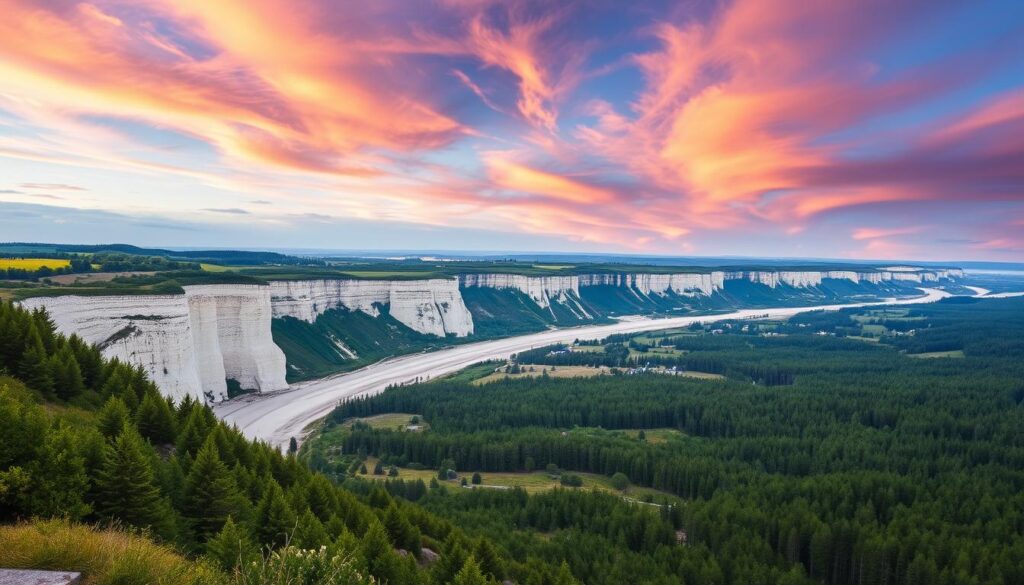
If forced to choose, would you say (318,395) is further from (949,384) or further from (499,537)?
(949,384)

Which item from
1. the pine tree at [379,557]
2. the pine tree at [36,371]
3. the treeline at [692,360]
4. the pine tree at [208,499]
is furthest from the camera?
the treeline at [692,360]

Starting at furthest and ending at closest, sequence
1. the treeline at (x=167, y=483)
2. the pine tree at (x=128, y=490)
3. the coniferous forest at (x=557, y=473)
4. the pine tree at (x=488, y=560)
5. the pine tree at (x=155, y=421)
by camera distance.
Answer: the pine tree at (x=155, y=421), the pine tree at (x=488, y=560), the coniferous forest at (x=557, y=473), the pine tree at (x=128, y=490), the treeline at (x=167, y=483)

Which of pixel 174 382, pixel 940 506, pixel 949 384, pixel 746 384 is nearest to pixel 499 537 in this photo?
pixel 940 506

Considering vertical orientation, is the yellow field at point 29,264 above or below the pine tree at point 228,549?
above

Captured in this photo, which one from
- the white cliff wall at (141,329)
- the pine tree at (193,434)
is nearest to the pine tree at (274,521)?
the pine tree at (193,434)

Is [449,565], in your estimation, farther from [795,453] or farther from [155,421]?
[795,453]

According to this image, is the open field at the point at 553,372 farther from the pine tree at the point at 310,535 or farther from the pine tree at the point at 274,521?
the pine tree at the point at 310,535

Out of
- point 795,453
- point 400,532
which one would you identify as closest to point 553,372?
point 795,453

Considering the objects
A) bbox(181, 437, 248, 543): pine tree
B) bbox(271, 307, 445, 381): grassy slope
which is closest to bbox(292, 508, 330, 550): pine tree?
bbox(181, 437, 248, 543): pine tree
